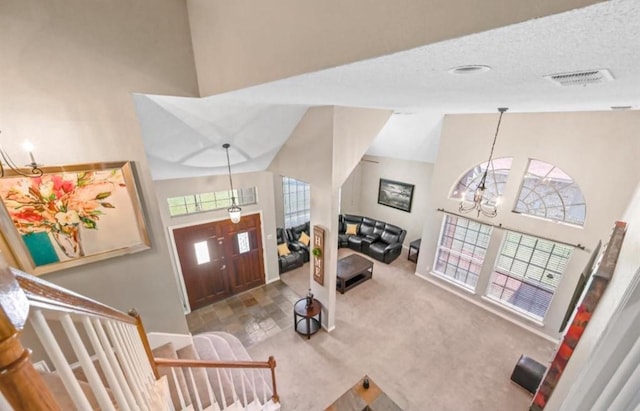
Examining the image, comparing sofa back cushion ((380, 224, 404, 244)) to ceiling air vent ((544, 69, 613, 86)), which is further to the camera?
sofa back cushion ((380, 224, 404, 244))

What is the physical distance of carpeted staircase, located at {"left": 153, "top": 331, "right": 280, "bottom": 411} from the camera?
2586mm

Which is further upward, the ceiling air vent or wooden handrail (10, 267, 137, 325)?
the ceiling air vent

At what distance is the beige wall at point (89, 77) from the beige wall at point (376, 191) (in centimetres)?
576

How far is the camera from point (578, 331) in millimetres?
1903

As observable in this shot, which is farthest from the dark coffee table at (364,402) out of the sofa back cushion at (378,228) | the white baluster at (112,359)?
the sofa back cushion at (378,228)

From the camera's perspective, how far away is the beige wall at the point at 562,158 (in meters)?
3.70

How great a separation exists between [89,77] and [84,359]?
2368 mm

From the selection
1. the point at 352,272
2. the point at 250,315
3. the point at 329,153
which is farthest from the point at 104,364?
the point at 352,272

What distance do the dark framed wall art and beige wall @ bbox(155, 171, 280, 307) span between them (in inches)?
162

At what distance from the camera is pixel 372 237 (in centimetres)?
792

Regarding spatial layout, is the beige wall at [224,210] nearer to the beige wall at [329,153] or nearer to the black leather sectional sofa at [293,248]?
the black leather sectional sofa at [293,248]

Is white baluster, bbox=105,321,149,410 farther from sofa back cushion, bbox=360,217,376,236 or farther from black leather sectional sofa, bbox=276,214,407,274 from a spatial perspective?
sofa back cushion, bbox=360,217,376,236

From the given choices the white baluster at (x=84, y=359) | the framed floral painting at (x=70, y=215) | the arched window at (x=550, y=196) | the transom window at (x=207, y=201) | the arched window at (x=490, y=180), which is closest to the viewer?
the white baluster at (x=84, y=359)

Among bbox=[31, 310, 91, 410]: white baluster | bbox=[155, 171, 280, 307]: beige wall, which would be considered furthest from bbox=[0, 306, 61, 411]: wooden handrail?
bbox=[155, 171, 280, 307]: beige wall
